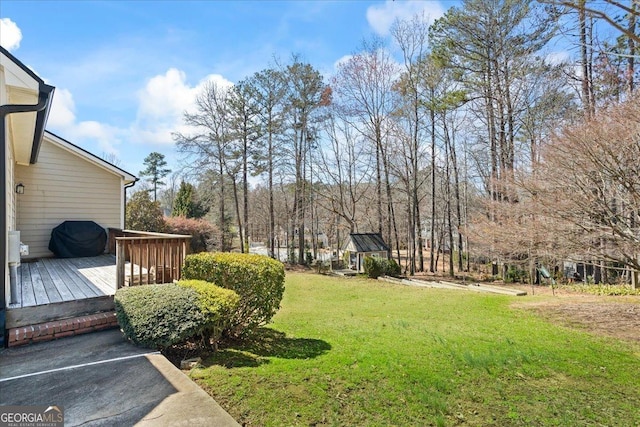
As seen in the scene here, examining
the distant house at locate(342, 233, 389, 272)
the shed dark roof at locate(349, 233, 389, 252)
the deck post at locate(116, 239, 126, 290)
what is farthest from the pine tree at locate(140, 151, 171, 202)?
the deck post at locate(116, 239, 126, 290)

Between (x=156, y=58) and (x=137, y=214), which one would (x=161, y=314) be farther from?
(x=137, y=214)

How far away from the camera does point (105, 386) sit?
3.01m

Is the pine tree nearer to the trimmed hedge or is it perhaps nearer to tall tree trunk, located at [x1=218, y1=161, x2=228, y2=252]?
tall tree trunk, located at [x1=218, y1=161, x2=228, y2=252]

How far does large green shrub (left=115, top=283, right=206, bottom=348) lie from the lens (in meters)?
3.73

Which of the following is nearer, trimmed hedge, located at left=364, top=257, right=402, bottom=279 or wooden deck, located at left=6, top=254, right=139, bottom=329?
wooden deck, located at left=6, top=254, right=139, bottom=329

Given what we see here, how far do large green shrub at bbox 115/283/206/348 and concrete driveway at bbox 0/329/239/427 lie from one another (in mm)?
208

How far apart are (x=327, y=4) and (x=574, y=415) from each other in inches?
356

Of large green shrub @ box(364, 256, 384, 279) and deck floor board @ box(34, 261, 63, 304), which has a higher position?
deck floor board @ box(34, 261, 63, 304)

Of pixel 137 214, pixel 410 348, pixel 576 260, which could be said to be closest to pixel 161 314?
pixel 410 348

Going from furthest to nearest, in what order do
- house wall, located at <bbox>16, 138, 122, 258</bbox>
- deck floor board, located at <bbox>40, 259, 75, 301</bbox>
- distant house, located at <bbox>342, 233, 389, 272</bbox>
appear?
distant house, located at <bbox>342, 233, 389, 272</bbox> < house wall, located at <bbox>16, 138, 122, 258</bbox> < deck floor board, located at <bbox>40, 259, 75, 301</bbox>

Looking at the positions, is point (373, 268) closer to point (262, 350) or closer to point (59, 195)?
point (262, 350)

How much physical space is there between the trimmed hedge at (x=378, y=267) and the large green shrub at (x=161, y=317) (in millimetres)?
12930

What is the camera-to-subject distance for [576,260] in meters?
7.86

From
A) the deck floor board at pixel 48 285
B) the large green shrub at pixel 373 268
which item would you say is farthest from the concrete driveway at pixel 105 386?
the large green shrub at pixel 373 268
